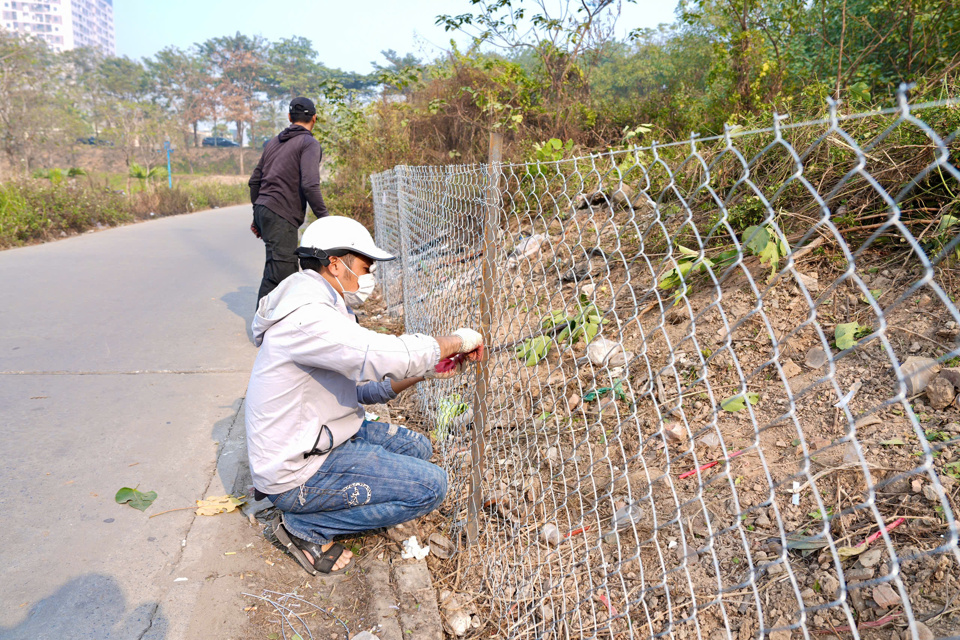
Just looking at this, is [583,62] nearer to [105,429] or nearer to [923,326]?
[923,326]

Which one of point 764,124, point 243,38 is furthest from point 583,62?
point 243,38

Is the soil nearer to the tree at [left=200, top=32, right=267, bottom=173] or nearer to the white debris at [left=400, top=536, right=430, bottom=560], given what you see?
the white debris at [left=400, top=536, right=430, bottom=560]

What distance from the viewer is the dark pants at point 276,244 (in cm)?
500

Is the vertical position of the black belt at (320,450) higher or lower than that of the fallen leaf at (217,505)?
higher

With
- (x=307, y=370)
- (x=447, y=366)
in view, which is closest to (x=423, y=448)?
(x=447, y=366)

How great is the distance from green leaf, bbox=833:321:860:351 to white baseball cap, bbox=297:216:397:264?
1.92 metres

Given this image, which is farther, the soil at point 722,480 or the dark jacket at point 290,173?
the dark jacket at point 290,173

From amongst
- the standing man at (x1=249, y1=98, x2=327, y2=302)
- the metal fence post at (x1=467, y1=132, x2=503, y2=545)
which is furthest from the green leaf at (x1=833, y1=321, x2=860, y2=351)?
the standing man at (x1=249, y1=98, x2=327, y2=302)

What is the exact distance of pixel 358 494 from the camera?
2576 mm

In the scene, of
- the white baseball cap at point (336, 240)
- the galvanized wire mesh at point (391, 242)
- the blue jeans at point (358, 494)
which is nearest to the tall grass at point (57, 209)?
the galvanized wire mesh at point (391, 242)

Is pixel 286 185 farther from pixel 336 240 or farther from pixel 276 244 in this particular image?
pixel 336 240

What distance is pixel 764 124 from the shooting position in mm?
4520

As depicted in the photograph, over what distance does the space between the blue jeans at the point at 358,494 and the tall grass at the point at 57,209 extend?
974 cm

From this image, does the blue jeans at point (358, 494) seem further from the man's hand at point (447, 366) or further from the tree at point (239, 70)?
the tree at point (239, 70)
